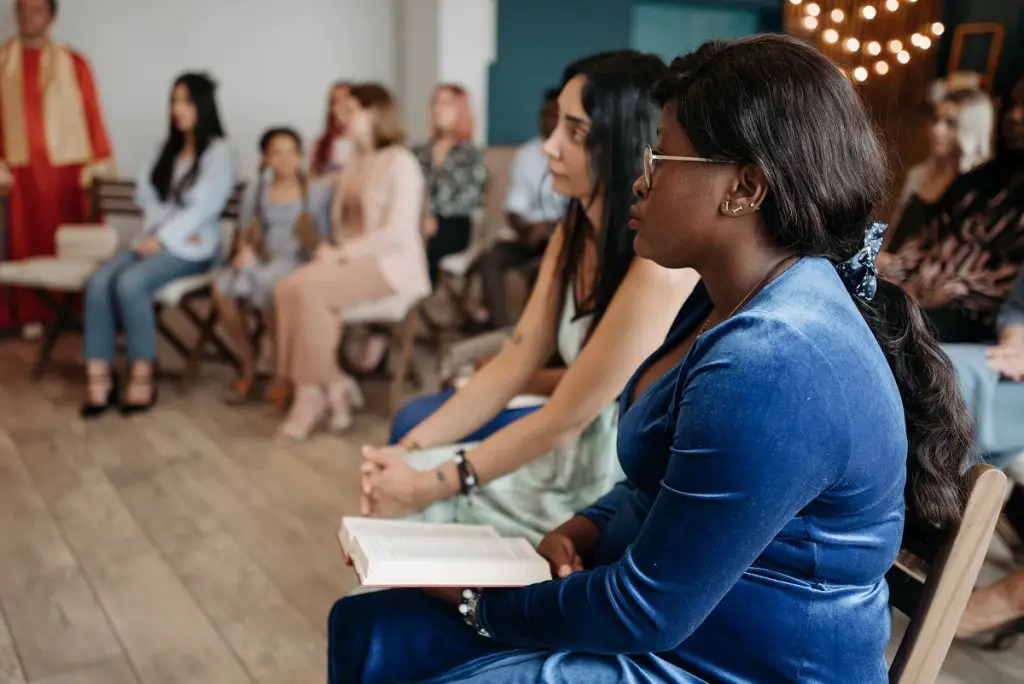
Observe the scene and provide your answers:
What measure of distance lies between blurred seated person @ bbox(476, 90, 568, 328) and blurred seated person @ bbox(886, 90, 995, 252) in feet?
5.62

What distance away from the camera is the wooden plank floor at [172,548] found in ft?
7.12

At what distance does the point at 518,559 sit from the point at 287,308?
271 centimetres

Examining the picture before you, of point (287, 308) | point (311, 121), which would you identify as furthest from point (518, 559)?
point (311, 121)

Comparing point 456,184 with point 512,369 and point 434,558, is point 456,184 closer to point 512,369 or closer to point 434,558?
point 512,369

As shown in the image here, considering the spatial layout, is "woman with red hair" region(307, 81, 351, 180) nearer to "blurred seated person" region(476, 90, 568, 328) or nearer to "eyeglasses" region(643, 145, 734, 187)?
"blurred seated person" region(476, 90, 568, 328)

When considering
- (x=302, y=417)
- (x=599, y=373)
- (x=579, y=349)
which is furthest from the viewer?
(x=302, y=417)

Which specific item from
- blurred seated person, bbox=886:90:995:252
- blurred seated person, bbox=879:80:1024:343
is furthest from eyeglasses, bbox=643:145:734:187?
blurred seated person, bbox=886:90:995:252

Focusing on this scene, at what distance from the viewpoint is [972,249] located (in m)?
2.84

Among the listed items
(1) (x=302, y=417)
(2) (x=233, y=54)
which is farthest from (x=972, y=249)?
(2) (x=233, y=54)

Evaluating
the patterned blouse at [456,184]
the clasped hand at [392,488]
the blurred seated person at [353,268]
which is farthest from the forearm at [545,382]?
the patterned blouse at [456,184]

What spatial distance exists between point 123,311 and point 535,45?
3.53m

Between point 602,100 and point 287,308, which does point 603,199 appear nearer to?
point 602,100

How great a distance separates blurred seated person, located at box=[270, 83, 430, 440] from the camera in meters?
3.71

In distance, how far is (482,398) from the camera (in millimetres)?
1895
